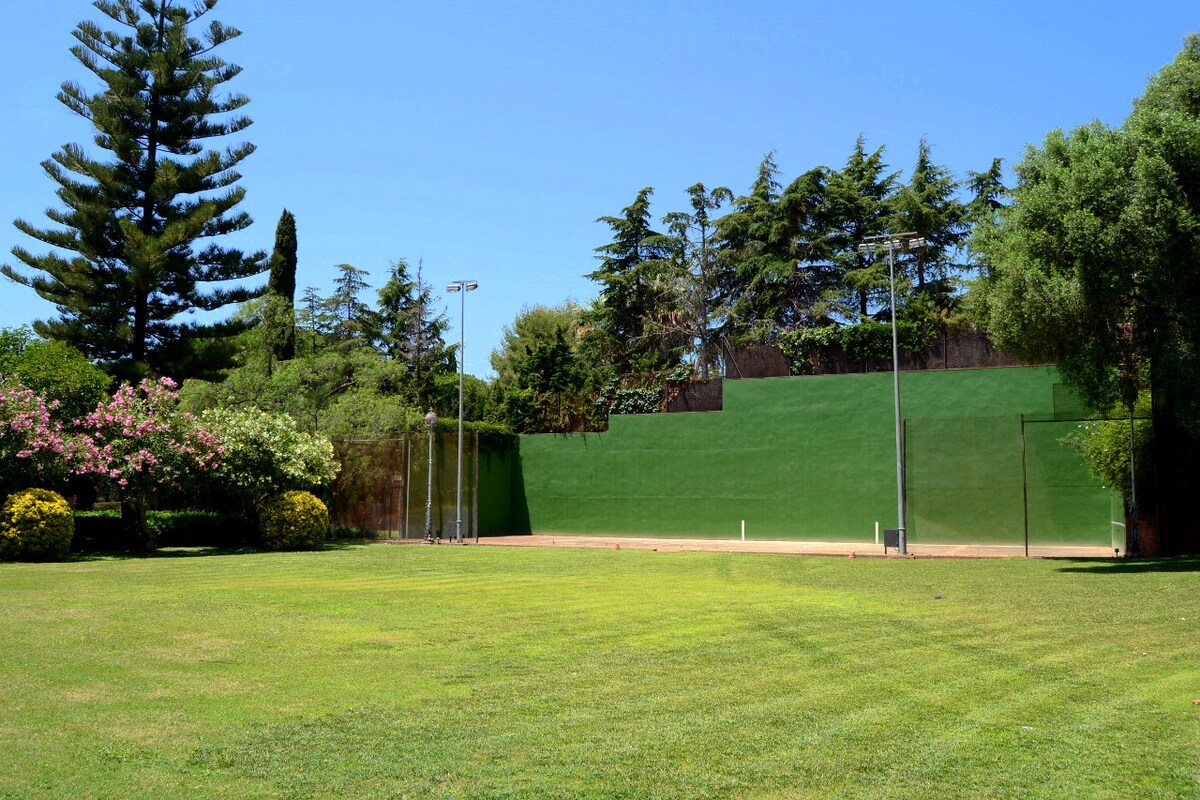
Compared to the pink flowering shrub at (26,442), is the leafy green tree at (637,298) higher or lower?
higher

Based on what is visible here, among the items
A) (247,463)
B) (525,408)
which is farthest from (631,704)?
(525,408)

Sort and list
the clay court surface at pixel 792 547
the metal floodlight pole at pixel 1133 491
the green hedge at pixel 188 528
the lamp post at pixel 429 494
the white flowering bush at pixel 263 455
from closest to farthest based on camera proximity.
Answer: the metal floodlight pole at pixel 1133 491, the clay court surface at pixel 792 547, the white flowering bush at pixel 263 455, the green hedge at pixel 188 528, the lamp post at pixel 429 494

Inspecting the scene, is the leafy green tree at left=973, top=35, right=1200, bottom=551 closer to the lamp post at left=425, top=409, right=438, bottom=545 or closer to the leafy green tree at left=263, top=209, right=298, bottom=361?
the lamp post at left=425, top=409, right=438, bottom=545

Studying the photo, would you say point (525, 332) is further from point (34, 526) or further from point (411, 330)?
point (34, 526)

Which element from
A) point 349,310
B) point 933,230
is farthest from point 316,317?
point 933,230

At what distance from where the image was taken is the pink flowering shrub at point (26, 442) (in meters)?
18.8

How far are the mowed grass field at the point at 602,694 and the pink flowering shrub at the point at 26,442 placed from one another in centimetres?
796

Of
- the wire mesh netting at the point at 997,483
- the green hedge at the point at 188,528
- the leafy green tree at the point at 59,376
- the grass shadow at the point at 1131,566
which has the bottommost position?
the grass shadow at the point at 1131,566

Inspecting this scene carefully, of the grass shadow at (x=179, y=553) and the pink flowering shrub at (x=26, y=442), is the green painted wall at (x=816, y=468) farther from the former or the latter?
the pink flowering shrub at (x=26, y=442)

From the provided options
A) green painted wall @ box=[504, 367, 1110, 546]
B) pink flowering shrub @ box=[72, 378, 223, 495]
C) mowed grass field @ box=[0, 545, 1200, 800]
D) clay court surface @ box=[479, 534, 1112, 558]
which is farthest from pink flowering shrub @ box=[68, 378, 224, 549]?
green painted wall @ box=[504, 367, 1110, 546]

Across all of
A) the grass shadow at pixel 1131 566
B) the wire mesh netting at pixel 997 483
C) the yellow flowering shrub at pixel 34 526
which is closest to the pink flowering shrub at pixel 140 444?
the yellow flowering shrub at pixel 34 526

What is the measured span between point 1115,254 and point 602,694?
1204 centimetres

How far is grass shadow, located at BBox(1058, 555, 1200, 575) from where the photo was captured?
1478 cm

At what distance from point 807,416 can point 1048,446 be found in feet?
21.2
